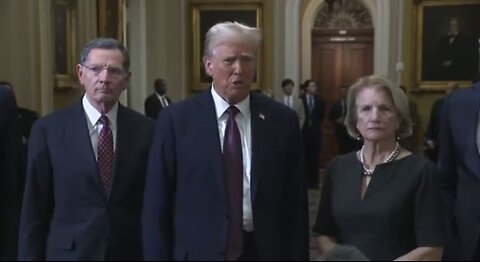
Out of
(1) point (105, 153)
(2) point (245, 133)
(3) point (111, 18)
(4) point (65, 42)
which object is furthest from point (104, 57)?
(3) point (111, 18)

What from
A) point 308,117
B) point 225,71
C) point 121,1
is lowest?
point 308,117

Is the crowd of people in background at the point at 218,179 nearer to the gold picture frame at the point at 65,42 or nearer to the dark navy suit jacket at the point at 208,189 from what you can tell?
the dark navy suit jacket at the point at 208,189

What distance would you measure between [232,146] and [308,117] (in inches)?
333

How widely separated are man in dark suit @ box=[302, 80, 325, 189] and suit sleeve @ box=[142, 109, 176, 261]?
8212 mm

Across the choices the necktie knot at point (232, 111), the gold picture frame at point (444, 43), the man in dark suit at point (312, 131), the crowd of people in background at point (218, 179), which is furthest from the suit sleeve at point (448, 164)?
the gold picture frame at point (444, 43)

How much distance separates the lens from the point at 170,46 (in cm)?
1202

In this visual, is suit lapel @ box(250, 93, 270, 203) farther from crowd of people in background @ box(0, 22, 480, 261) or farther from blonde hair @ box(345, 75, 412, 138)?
blonde hair @ box(345, 75, 412, 138)

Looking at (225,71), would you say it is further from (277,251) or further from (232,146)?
(277,251)

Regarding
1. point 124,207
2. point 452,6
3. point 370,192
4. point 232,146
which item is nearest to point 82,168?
point 124,207

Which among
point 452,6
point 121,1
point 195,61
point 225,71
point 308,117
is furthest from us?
point 195,61

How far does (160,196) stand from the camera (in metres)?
2.31

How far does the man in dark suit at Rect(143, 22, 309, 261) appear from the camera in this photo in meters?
2.30

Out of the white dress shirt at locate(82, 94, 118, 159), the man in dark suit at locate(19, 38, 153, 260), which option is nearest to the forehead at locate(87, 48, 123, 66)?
the man in dark suit at locate(19, 38, 153, 260)

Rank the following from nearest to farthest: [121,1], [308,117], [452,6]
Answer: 1. [121,1]
2. [308,117]
3. [452,6]
